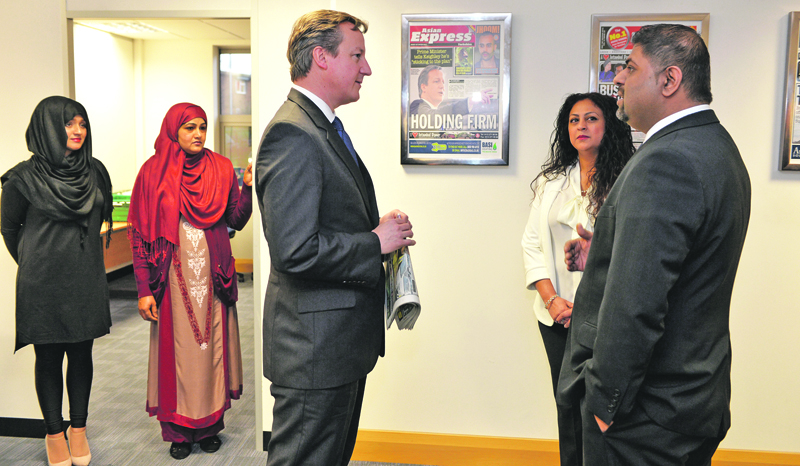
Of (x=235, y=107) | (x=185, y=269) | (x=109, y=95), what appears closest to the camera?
(x=185, y=269)

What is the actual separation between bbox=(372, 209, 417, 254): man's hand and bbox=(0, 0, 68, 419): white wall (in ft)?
7.23

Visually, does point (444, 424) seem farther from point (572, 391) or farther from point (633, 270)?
point (633, 270)

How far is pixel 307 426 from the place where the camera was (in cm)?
161

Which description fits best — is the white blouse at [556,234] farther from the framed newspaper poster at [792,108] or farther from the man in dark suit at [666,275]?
the framed newspaper poster at [792,108]

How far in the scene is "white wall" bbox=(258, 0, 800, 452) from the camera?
105 inches

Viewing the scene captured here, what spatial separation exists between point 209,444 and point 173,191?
1.26 meters

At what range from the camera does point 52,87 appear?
9.86 feet

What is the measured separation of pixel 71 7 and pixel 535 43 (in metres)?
2.25

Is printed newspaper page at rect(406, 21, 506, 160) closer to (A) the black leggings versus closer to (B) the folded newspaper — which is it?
(B) the folded newspaper

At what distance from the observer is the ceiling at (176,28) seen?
20.4ft

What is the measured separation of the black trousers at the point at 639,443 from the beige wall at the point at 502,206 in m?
1.46

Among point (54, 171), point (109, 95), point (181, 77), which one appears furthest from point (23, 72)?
point (181, 77)

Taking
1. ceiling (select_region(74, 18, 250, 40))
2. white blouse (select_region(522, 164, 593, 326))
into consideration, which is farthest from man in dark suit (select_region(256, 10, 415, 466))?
ceiling (select_region(74, 18, 250, 40))

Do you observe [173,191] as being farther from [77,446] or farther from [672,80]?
[672,80]
